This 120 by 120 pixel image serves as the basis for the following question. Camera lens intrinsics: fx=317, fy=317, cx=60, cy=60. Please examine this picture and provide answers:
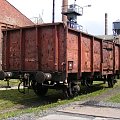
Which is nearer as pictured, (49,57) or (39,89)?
(49,57)

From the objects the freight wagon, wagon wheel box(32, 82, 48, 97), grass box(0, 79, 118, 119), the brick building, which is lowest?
grass box(0, 79, 118, 119)

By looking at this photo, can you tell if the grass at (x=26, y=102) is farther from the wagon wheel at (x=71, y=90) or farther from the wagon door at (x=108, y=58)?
the wagon door at (x=108, y=58)

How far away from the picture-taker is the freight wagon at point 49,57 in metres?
11.9

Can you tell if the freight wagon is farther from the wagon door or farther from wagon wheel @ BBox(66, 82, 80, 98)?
the wagon door

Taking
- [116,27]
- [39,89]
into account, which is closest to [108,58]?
[39,89]

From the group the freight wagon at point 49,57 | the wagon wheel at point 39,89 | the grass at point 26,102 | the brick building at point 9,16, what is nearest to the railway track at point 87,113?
the grass at point 26,102

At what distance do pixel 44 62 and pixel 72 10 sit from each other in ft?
119

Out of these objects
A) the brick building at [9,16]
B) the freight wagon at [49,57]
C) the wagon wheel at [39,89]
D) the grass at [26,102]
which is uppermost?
the brick building at [9,16]

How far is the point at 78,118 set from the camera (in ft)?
28.1

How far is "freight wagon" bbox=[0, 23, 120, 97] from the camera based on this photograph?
11.9 m

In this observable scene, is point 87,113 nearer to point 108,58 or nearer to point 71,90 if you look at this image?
point 71,90

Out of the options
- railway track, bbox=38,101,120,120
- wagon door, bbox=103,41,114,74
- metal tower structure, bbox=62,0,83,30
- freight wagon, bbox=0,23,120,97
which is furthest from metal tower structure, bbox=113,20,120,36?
railway track, bbox=38,101,120,120

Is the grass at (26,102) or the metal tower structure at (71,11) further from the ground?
the metal tower structure at (71,11)

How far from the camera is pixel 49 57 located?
12141mm
